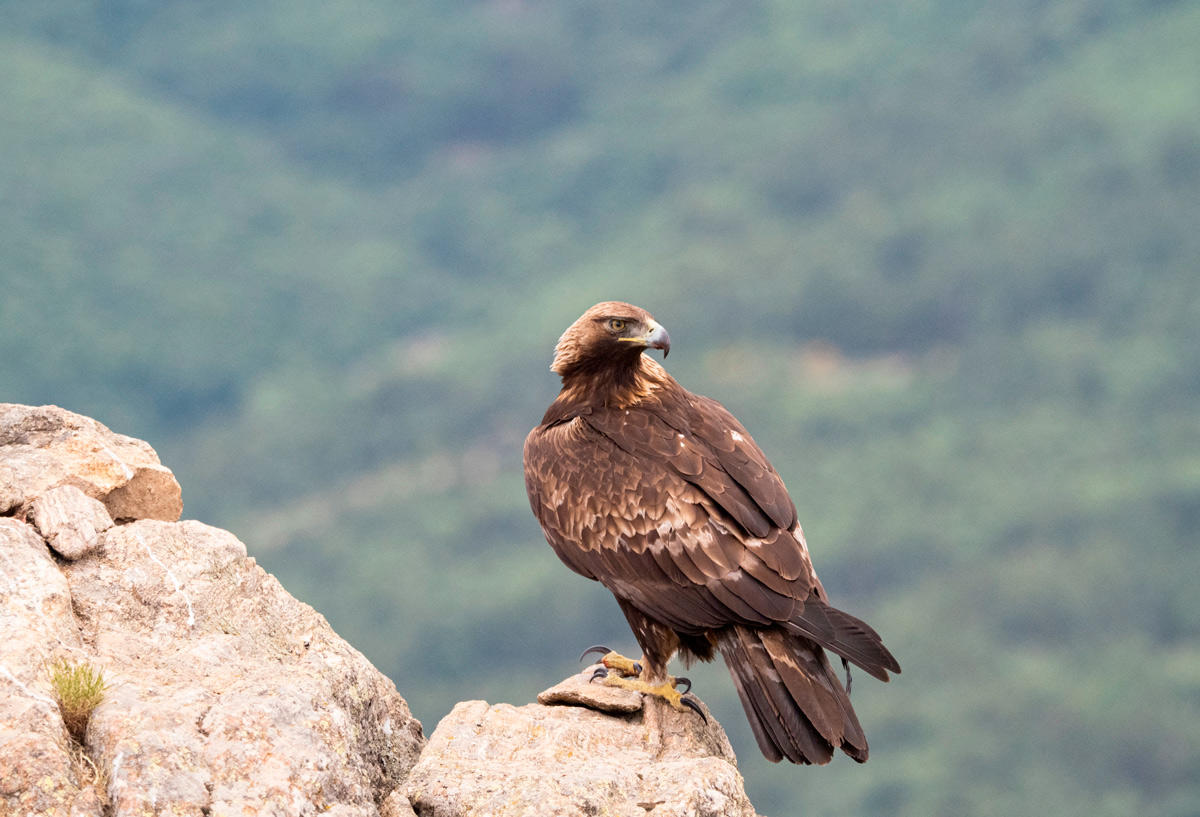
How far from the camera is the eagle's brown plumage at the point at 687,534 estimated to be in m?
8.91

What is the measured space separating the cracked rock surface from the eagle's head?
125 inches

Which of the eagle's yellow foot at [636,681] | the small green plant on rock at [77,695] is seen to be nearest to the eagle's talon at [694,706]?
the eagle's yellow foot at [636,681]

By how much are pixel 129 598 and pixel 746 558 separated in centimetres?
412

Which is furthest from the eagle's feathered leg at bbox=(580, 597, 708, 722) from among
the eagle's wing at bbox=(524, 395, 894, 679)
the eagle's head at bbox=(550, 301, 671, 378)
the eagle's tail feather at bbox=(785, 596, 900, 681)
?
the eagle's head at bbox=(550, 301, 671, 378)

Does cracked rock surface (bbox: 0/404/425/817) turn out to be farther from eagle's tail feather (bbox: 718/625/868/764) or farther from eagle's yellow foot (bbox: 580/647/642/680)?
eagle's tail feather (bbox: 718/625/868/764)

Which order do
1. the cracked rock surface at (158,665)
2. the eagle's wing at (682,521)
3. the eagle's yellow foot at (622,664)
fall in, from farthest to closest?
the eagle's yellow foot at (622,664) < the eagle's wing at (682,521) < the cracked rock surface at (158,665)

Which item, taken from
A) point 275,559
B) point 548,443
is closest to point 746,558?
point 548,443

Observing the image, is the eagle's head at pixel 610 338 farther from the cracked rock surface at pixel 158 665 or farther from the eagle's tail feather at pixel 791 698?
the cracked rock surface at pixel 158 665

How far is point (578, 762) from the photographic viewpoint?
8.52 meters

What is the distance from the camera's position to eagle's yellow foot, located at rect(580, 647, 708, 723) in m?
9.71

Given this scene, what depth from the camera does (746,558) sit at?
31.0ft

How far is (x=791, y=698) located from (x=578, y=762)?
4.94ft

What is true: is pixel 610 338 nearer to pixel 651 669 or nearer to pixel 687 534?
pixel 687 534

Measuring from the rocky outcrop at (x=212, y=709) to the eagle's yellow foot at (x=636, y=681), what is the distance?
0.09 m
